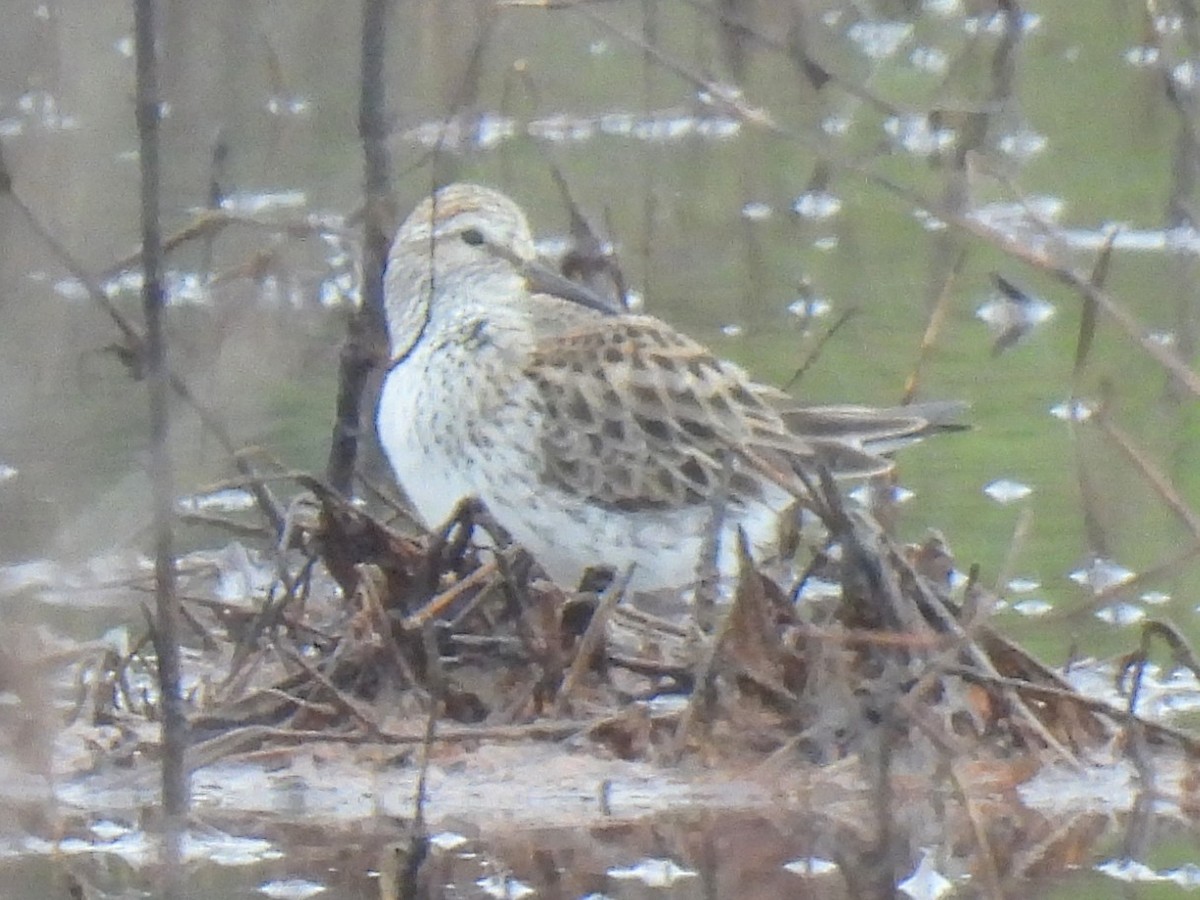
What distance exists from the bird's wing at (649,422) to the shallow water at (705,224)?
0.47 meters

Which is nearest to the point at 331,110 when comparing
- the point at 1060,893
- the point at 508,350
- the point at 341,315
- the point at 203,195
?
the point at 203,195

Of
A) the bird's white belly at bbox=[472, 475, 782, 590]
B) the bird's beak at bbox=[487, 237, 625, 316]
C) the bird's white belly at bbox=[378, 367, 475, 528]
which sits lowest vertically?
the bird's white belly at bbox=[472, 475, 782, 590]

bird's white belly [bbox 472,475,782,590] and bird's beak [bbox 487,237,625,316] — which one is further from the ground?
bird's beak [bbox 487,237,625,316]

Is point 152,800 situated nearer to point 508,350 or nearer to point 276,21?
point 508,350

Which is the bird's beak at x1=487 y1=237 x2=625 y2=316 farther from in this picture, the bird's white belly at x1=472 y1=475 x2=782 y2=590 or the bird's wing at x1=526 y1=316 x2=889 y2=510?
the bird's white belly at x1=472 y1=475 x2=782 y2=590

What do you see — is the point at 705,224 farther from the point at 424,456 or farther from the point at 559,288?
the point at 424,456

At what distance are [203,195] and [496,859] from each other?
6073 millimetres

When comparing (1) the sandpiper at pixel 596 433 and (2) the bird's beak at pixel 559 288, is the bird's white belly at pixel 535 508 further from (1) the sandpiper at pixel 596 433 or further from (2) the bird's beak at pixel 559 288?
(2) the bird's beak at pixel 559 288

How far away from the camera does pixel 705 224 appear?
1017 cm

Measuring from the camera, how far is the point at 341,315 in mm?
8383

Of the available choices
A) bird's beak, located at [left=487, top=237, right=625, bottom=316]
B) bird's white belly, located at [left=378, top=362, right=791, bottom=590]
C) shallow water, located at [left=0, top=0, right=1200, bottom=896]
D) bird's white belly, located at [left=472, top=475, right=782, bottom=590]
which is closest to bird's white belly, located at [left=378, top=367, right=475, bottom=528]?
bird's white belly, located at [left=378, top=362, right=791, bottom=590]

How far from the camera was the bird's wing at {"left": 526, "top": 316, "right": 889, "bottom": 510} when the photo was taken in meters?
5.83

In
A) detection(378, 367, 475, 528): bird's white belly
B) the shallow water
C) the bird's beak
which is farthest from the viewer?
the bird's beak

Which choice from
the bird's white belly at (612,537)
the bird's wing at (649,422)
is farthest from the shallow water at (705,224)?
the bird's white belly at (612,537)
